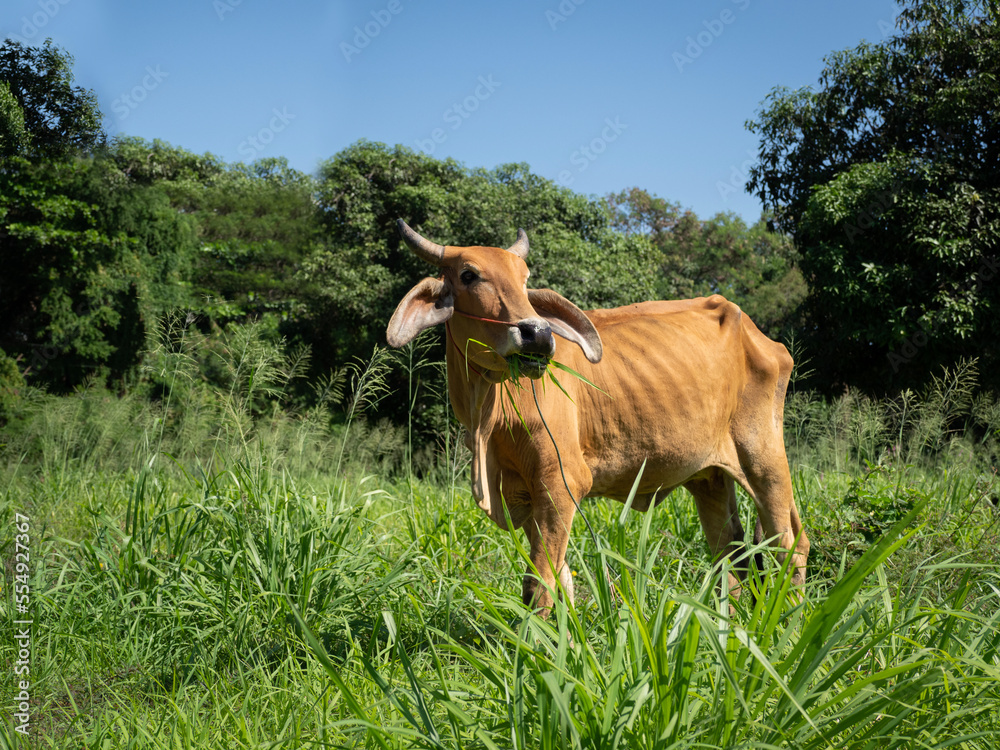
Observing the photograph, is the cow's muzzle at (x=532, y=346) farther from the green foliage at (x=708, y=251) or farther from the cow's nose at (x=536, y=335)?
the green foliage at (x=708, y=251)

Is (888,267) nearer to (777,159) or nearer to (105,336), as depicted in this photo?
(777,159)

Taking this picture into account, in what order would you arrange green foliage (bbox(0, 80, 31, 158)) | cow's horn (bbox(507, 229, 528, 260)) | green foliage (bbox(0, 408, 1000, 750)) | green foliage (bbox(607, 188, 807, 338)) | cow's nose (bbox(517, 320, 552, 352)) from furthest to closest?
green foliage (bbox(607, 188, 807, 338)) → green foliage (bbox(0, 80, 31, 158)) → cow's horn (bbox(507, 229, 528, 260)) → cow's nose (bbox(517, 320, 552, 352)) → green foliage (bbox(0, 408, 1000, 750))

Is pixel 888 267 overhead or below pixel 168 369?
overhead

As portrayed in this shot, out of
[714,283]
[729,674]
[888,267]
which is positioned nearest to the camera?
[729,674]

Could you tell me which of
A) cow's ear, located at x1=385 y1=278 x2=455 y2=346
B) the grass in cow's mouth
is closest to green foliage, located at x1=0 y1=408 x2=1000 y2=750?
the grass in cow's mouth

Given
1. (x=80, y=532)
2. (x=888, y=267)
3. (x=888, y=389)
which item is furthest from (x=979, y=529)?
(x=888, y=389)

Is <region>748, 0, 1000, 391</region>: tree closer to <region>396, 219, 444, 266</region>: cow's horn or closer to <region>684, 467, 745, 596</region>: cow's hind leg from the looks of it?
<region>684, 467, 745, 596</region>: cow's hind leg

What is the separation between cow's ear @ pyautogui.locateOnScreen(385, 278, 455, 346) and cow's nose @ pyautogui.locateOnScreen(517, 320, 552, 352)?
42 cm

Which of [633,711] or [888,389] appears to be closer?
[633,711]

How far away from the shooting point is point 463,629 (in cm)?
336

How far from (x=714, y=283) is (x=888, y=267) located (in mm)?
16585

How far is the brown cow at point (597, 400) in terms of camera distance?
2887 mm

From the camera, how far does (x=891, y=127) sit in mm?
13430

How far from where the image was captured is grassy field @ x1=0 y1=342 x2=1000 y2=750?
1784 millimetres
